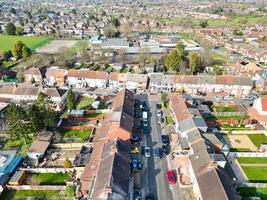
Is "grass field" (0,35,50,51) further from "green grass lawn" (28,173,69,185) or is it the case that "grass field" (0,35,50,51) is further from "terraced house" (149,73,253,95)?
"green grass lawn" (28,173,69,185)

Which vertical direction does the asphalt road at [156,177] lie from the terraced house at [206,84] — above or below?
below

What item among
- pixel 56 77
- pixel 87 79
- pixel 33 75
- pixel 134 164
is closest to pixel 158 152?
pixel 134 164

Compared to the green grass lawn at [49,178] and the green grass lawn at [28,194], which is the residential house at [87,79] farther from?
the green grass lawn at [28,194]

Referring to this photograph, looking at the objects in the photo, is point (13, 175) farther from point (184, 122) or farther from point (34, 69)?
point (34, 69)

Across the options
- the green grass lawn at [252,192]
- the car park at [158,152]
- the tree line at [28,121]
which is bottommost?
the green grass lawn at [252,192]

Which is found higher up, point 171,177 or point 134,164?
point 134,164

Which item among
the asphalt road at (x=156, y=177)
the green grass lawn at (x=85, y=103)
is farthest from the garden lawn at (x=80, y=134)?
the asphalt road at (x=156, y=177)

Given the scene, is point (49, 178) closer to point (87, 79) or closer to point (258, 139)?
point (87, 79)
